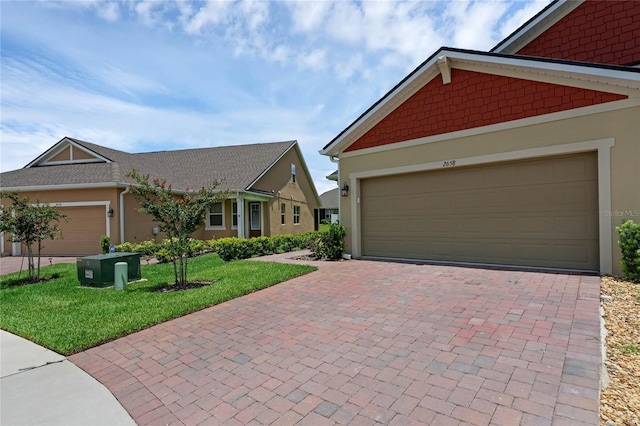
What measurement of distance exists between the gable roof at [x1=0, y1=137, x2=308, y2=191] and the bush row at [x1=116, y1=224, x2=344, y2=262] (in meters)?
2.83

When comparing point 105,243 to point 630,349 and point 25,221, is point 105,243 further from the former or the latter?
point 630,349

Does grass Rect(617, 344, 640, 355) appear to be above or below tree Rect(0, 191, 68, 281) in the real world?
below

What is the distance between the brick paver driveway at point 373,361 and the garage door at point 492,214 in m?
1.84

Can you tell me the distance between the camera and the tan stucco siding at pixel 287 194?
19609 mm

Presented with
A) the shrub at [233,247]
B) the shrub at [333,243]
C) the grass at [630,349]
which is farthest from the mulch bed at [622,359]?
the shrub at [233,247]

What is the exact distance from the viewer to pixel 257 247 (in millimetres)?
13117

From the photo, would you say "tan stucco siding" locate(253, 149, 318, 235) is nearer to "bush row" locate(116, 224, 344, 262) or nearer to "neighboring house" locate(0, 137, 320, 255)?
"neighboring house" locate(0, 137, 320, 255)

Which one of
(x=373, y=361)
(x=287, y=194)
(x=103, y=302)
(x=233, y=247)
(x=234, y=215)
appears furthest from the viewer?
(x=287, y=194)

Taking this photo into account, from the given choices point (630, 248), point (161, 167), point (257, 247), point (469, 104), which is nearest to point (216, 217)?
point (161, 167)

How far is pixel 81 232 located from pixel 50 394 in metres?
14.4

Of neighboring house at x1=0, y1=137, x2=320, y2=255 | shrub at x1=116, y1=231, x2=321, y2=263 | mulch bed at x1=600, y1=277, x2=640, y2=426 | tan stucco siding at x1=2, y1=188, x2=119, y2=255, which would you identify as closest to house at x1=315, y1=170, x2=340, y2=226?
neighboring house at x1=0, y1=137, x2=320, y2=255

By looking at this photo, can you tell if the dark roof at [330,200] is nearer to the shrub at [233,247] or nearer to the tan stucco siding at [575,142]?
the shrub at [233,247]

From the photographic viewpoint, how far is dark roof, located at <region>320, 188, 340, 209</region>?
39.2 meters

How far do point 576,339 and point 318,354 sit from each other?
116 inches
